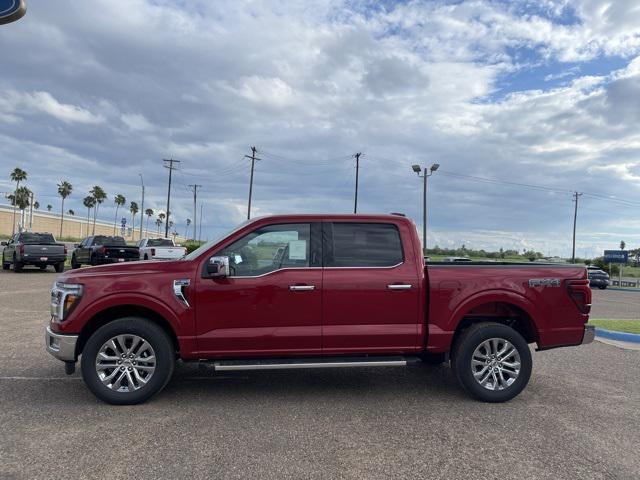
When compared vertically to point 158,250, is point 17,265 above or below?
below

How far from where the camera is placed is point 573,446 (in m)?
4.25

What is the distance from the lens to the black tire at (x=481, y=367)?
5.42m

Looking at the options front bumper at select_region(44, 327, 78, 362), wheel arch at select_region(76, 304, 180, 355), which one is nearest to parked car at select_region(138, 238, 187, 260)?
wheel arch at select_region(76, 304, 180, 355)

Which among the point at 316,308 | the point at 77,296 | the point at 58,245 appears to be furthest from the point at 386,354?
the point at 58,245

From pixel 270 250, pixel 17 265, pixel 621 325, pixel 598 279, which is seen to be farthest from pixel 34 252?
pixel 598 279

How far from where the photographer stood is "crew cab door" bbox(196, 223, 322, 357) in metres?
5.19

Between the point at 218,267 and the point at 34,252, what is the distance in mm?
21542

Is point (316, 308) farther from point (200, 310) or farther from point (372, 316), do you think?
point (200, 310)

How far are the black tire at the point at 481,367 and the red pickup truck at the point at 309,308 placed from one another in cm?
1

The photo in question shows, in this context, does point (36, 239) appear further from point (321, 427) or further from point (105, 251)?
point (321, 427)

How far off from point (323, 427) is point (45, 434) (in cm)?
232

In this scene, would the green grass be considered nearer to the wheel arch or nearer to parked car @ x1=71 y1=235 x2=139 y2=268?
the wheel arch

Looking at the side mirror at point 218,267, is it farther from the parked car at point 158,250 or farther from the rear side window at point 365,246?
the parked car at point 158,250

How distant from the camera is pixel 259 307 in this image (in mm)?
5207
